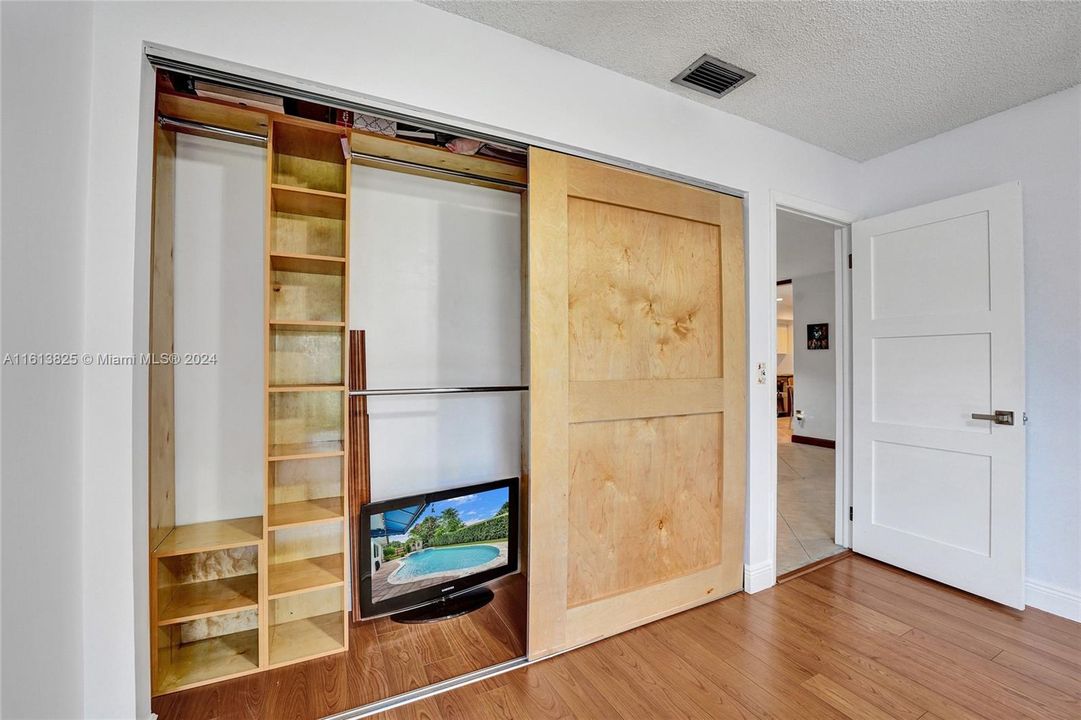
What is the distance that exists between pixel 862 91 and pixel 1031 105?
950 millimetres

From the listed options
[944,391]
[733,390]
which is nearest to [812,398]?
[944,391]

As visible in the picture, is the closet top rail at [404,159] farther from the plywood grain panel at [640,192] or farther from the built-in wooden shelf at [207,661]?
the built-in wooden shelf at [207,661]

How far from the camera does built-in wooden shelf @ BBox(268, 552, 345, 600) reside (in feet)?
6.06

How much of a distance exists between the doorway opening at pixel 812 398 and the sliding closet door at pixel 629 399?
73cm

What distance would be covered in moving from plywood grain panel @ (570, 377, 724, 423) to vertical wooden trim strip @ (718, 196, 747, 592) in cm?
11

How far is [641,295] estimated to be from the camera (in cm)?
223

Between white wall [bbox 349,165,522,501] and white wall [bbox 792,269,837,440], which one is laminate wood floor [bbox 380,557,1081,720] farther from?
white wall [bbox 792,269,837,440]

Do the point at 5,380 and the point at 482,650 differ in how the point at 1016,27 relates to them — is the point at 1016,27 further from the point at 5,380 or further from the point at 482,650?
the point at 5,380

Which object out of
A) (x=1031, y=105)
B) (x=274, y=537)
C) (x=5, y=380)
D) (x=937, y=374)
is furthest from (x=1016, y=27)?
(x=274, y=537)

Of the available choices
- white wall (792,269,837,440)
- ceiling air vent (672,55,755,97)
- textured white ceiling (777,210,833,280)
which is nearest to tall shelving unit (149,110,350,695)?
ceiling air vent (672,55,755,97)

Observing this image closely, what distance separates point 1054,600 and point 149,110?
14.0 feet

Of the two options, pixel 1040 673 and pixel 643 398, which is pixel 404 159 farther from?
pixel 1040 673

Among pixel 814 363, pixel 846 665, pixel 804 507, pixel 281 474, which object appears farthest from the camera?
pixel 814 363

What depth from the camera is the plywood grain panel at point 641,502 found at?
2.07 m
